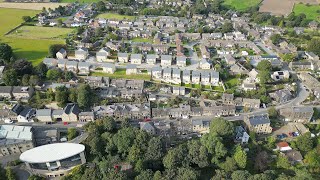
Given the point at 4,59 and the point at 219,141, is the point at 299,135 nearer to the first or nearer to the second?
the point at 219,141

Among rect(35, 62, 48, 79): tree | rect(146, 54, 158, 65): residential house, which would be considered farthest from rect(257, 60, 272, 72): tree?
rect(35, 62, 48, 79): tree

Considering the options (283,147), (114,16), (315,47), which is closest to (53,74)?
(283,147)

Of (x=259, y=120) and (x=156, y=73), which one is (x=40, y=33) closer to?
(x=156, y=73)

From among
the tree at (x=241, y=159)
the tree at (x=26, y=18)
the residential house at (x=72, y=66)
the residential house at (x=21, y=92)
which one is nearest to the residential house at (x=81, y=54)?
the residential house at (x=72, y=66)

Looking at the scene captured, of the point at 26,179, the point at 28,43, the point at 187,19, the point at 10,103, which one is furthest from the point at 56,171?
the point at 187,19

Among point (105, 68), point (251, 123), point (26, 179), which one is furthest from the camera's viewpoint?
point (105, 68)
